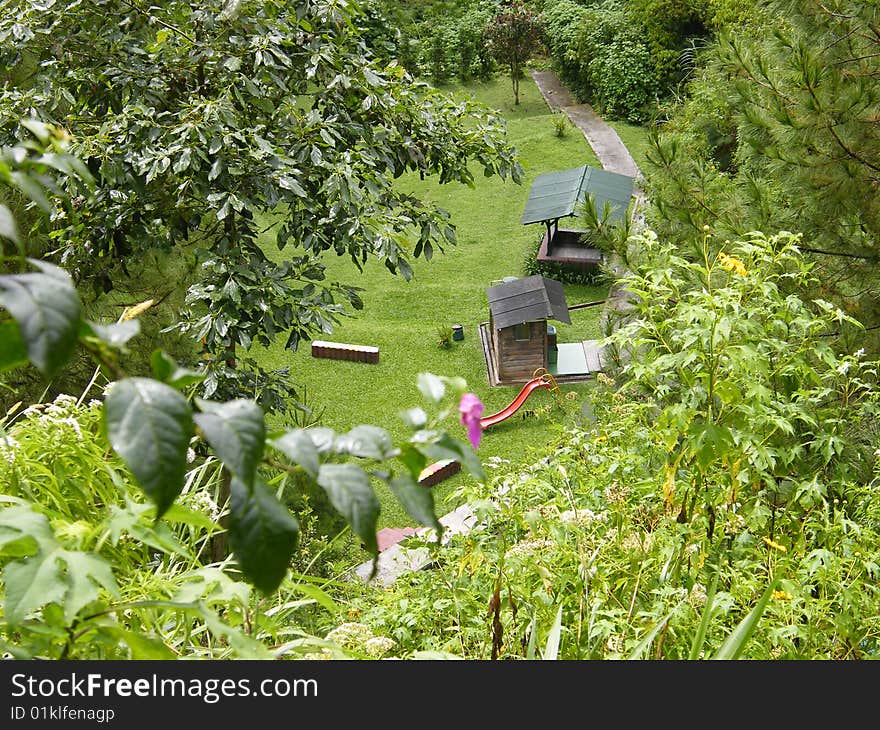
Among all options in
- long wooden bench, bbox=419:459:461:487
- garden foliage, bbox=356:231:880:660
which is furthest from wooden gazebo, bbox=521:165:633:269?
garden foliage, bbox=356:231:880:660

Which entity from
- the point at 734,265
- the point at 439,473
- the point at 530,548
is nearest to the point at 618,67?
the point at 439,473

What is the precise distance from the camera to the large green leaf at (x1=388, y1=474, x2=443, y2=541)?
70 cm

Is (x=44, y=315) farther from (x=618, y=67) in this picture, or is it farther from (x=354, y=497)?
(x=618, y=67)

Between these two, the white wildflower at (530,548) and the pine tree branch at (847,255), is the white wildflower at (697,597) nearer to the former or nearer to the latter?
the white wildflower at (530,548)

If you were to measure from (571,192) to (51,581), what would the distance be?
41.3 ft

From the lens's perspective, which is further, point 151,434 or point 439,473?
point 439,473

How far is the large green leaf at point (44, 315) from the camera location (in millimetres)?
561

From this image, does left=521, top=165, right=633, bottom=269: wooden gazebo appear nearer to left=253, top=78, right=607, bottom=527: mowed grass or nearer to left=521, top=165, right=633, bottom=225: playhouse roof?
left=521, top=165, right=633, bottom=225: playhouse roof

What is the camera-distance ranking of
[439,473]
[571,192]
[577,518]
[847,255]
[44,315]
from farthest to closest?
1. [571,192]
2. [439,473]
3. [847,255]
4. [577,518]
5. [44,315]

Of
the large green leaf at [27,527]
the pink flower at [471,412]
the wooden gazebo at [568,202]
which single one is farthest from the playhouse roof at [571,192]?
the large green leaf at [27,527]

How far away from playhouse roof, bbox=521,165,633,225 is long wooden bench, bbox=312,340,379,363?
126 inches

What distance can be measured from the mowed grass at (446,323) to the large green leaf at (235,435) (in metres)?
6.86

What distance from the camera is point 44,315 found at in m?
0.57

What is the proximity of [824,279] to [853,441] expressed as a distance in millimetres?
1829
